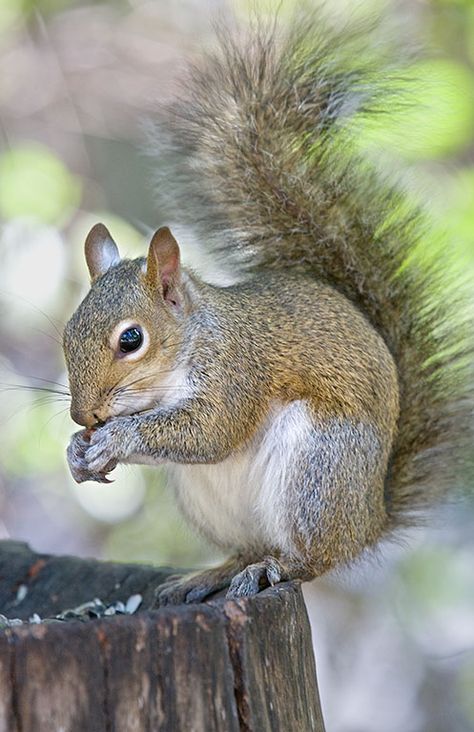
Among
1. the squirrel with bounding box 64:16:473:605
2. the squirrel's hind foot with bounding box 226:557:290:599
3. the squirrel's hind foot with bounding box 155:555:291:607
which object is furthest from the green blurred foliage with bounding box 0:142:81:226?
the squirrel's hind foot with bounding box 226:557:290:599

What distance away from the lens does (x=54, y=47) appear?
3.85 meters

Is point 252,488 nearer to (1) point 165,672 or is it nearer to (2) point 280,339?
(2) point 280,339

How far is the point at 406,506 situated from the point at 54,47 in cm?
247

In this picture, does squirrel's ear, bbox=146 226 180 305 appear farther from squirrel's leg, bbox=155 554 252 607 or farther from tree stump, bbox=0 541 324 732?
tree stump, bbox=0 541 324 732

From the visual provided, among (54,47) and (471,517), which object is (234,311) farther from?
(54,47)

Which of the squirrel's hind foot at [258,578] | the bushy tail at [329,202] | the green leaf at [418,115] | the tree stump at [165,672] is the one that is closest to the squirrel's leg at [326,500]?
the squirrel's hind foot at [258,578]

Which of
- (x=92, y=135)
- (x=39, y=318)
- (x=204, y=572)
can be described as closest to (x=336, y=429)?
(x=204, y=572)

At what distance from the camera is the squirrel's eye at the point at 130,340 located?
1789 mm

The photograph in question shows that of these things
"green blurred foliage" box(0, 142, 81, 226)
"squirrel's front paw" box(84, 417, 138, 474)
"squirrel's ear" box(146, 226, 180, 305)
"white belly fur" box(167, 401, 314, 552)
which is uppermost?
"green blurred foliage" box(0, 142, 81, 226)

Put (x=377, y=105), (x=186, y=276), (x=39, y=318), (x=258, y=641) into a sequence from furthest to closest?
(x=39, y=318)
(x=377, y=105)
(x=186, y=276)
(x=258, y=641)

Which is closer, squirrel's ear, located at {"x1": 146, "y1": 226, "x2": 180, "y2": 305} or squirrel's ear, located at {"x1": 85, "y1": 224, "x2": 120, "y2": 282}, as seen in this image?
squirrel's ear, located at {"x1": 146, "y1": 226, "x2": 180, "y2": 305}

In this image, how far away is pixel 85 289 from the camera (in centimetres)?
323

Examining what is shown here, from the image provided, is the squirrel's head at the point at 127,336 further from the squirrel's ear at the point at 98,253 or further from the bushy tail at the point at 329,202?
the bushy tail at the point at 329,202

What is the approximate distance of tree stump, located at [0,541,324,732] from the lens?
1.13m
